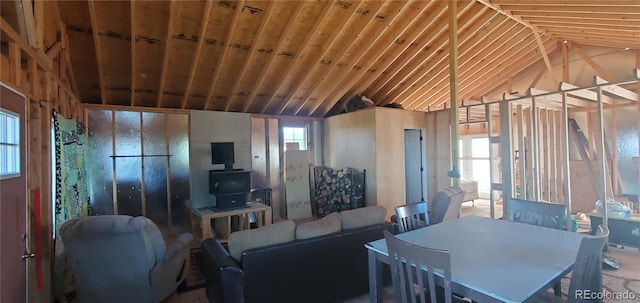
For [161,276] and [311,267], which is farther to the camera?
[161,276]

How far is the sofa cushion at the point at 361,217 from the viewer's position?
2830mm

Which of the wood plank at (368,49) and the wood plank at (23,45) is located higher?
the wood plank at (368,49)

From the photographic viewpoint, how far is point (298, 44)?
505 centimetres

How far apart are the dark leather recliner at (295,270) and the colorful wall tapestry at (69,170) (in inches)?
68.6

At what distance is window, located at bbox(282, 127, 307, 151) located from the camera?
7.14 metres

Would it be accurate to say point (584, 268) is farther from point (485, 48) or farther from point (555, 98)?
point (485, 48)

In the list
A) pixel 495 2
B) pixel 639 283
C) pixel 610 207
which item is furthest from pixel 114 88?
pixel 610 207

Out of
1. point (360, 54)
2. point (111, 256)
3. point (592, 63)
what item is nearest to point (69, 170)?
point (111, 256)

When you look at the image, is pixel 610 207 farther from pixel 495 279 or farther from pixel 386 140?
pixel 495 279

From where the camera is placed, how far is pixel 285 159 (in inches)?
272

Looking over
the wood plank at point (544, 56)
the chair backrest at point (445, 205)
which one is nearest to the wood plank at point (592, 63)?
the wood plank at point (544, 56)

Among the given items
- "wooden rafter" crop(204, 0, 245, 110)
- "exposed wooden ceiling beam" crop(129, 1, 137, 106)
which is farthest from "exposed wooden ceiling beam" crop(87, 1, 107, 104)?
"wooden rafter" crop(204, 0, 245, 110)

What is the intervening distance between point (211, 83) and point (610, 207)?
6911mm

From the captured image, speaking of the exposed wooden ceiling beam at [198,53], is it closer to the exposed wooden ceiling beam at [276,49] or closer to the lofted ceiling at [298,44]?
the lofted ceiling at [298,44]
